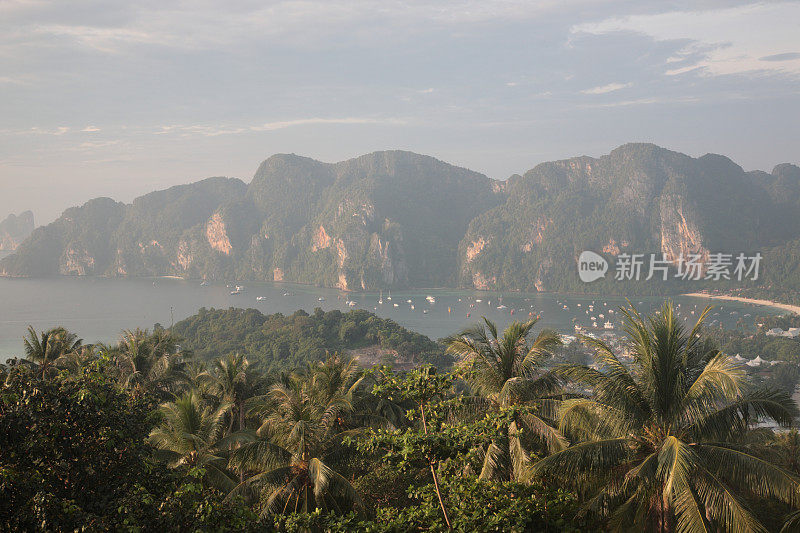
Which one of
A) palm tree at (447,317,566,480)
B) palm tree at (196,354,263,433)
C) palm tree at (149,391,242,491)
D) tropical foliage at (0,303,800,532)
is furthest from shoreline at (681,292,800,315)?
palm tree at (149,391,242,491)

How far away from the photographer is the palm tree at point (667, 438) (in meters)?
6.27

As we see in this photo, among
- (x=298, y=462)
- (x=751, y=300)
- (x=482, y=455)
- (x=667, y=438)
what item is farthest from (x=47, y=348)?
(x=751, y=300)

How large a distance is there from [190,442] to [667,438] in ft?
29.2

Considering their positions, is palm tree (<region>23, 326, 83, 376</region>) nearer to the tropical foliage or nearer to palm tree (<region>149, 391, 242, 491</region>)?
palm tree (<region>149, 391, 242, 491</region>)

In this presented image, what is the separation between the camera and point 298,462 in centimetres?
1030

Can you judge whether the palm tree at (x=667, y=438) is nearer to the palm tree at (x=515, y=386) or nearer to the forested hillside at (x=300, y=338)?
the palm tree at (x=515, y=386)

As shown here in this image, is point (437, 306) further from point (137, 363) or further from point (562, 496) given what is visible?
point (562, 496)

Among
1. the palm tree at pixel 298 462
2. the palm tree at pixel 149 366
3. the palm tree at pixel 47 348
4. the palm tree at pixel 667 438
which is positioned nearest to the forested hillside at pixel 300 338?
the palm tree at pixel 47 348

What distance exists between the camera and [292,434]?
10.1m

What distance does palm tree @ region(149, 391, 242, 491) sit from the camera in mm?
10591

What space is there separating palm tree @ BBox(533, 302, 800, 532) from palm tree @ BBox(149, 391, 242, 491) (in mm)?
6546

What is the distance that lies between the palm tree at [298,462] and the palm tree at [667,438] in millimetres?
4392

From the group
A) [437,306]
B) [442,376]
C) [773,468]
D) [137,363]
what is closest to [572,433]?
[773,468]

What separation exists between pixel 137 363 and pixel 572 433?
15197mm
